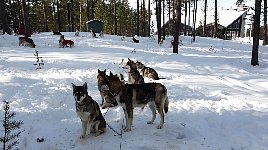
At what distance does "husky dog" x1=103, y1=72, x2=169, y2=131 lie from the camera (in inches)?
300

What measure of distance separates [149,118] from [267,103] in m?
4.06

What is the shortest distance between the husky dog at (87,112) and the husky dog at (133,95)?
620mm

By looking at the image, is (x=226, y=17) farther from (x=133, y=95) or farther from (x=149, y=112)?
(x=133, y=95)

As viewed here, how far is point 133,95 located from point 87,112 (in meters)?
1.28

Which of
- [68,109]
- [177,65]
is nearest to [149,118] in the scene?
[68,109]

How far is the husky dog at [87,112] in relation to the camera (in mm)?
6848

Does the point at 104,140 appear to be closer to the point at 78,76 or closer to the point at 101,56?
the point at 78,76

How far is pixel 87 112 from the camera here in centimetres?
704

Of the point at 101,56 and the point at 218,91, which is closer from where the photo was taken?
the point at 218,91

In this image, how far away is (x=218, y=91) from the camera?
38.9 ft

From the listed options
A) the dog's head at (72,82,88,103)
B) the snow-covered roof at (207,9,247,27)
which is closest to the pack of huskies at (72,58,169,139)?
the dog's head at (72,82,88,103)

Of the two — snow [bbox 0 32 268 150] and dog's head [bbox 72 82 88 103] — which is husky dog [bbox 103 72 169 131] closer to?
snow [bbox 0 32 268 150]

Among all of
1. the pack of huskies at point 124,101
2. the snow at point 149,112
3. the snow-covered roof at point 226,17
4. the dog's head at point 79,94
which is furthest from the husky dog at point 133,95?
the snow-covered roof at point 226,17

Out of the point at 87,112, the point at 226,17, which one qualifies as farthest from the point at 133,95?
the point at 226,17
